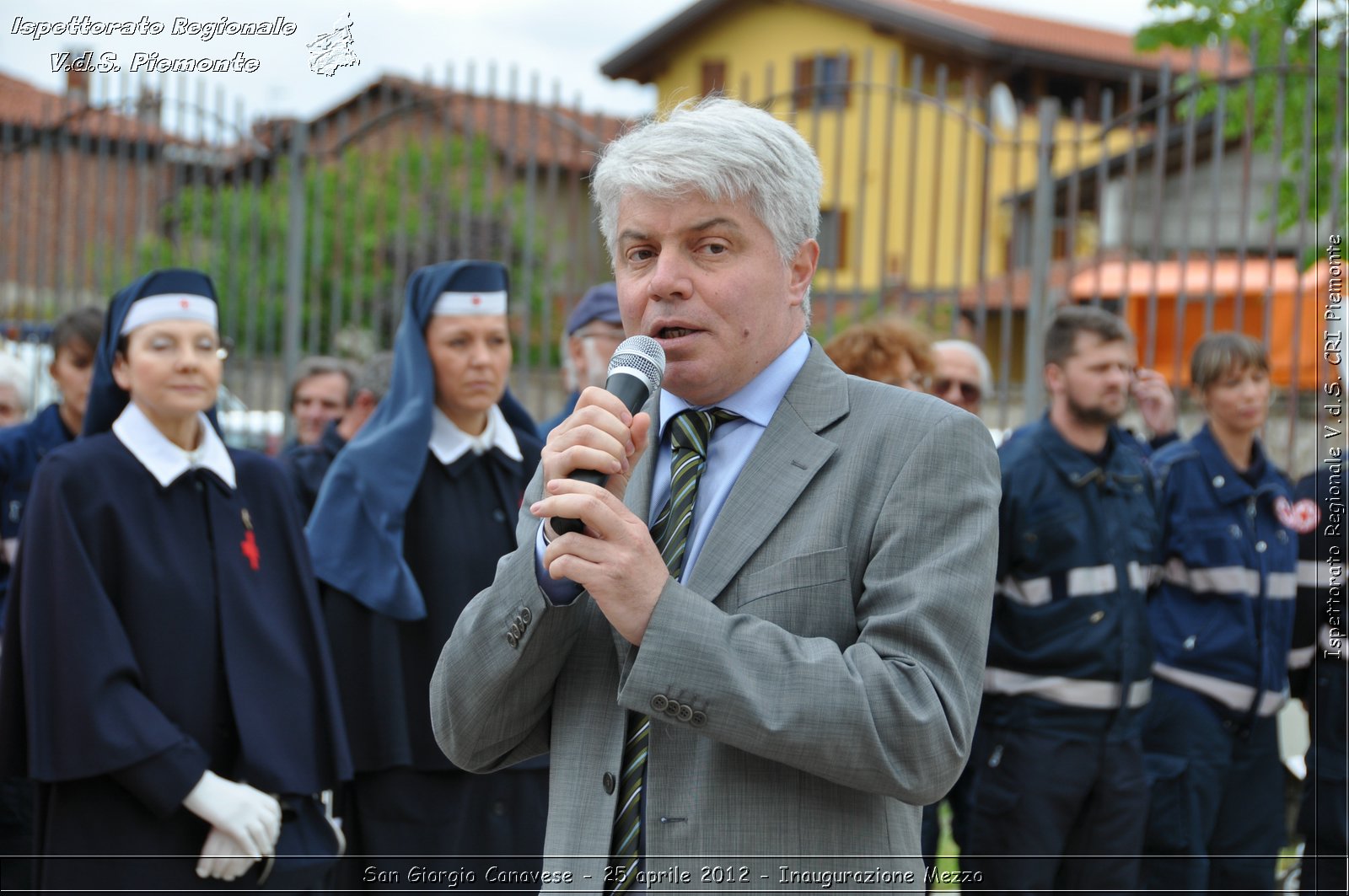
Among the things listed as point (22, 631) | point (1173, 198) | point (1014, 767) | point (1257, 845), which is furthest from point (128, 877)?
point (1173, 198)

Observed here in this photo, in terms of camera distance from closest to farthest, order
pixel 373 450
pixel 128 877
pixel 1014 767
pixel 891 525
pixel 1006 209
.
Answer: pixel 891 525
pixel 128 877
pixel 373 450
pixel 1014 767
pixel 1006 209

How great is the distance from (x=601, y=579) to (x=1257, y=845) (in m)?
4.74

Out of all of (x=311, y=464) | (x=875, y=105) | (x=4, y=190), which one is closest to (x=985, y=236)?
(x=311, y=464)

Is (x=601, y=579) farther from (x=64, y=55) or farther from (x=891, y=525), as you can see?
(x=64, y=55)

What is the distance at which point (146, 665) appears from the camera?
3480 millimetres

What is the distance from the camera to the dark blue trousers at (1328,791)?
5473 mm

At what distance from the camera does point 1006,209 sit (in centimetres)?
2228

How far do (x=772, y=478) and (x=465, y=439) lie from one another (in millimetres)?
2513

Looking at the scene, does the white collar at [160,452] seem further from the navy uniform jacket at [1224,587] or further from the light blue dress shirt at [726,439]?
the navy uniform jacket at [1224,587]

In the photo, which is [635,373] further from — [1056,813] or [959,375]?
[959,375]

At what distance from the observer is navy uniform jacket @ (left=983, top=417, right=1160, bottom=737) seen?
496 centimetres

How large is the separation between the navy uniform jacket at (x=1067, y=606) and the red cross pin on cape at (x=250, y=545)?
2.73 metres

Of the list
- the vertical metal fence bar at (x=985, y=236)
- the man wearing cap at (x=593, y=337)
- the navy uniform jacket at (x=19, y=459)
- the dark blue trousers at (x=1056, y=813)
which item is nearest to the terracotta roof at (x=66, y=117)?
the navy uniform jacket at (x=19, y=459)

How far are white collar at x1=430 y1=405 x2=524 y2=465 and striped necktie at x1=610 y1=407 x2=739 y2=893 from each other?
2.26 m
